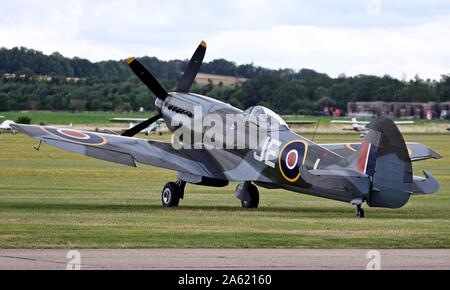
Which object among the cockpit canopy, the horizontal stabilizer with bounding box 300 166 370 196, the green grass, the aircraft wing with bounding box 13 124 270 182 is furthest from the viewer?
the aircraft wing with bounding box 13 124 270 182

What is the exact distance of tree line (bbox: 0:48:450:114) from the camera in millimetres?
100000

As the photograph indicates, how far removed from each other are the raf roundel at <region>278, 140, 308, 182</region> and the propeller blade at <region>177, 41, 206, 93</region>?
649 cm

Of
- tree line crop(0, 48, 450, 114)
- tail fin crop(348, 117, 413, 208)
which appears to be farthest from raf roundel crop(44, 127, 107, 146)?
tree line crop(0, 48, 450, 114)

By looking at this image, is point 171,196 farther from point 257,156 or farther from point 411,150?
point 411,150

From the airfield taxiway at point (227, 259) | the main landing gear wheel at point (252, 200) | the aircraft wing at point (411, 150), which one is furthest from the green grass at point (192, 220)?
the aircraft wing at point (411, 150)

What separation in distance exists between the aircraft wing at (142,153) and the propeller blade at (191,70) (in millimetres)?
3320

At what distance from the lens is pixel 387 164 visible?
72.2 feet

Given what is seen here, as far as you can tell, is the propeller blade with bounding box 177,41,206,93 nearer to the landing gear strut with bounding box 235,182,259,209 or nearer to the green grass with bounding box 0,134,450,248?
the green grass with bounding box 0,134,450,248

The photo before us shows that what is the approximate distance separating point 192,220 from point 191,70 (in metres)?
8.82

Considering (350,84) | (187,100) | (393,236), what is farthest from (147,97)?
(393,236)

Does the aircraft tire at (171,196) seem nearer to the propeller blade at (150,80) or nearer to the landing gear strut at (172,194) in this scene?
the landing gear strut at (172,194)

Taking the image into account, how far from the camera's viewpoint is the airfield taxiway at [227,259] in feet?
49.8
